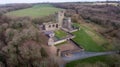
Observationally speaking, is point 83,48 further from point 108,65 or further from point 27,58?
point 27,58

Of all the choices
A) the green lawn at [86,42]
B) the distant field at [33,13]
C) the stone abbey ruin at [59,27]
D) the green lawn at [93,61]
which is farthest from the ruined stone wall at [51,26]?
the distant field at [33,13]

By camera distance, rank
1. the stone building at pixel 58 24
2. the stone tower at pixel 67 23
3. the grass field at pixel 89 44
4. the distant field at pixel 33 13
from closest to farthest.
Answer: the grass field at pixel 89 44 → the stone building at pixel 58 24 → the stone tower at pixel 67 23 → the distant field at pixel 33 13

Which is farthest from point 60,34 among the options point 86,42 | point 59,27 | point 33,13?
point 33,13

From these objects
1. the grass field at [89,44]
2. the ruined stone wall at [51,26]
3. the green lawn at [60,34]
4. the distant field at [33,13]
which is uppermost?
the ruined stone wall at [51,26]

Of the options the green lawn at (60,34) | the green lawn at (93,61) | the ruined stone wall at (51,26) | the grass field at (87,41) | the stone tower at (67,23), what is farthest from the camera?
the stone tower at (67,23)

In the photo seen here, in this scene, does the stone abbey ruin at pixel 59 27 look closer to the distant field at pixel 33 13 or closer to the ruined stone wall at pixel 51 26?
the ruined stone wall at pixel 51 26

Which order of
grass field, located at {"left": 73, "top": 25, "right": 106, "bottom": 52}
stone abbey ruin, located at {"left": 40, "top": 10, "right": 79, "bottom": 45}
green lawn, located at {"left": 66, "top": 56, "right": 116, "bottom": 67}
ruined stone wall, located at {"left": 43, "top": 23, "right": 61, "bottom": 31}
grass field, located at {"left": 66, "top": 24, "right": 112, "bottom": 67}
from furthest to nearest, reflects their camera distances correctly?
ruined stone wall, located at {"left": 43, "top": 23, "right": 61, "bottom": 31} < stone abbey ruin, located at {"left": 40, "top": 10, "right": 79, "bottom": 45} < grass field, located at {"left": 73, "top": 25, "right": 106, "bottom": 52} < grass field, located at {"left": 66, "top": 24, "right": 112, "bottom": 67} < green lawn, located at {"left": 66, "top": 56, "right": 116, "bottom": 67}

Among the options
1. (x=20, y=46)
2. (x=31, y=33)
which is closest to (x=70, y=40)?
(x=31, y=33)

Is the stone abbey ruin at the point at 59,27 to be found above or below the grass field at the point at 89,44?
above

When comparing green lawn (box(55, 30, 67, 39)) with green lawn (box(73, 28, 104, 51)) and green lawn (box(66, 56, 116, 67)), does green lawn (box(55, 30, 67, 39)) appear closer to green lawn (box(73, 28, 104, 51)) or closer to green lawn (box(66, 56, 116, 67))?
green lawn (box(73, 28, 104, 51))

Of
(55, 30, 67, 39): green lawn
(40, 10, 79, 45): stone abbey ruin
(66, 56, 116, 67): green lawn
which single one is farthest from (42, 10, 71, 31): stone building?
(66, 56, 116, 67): green lawn

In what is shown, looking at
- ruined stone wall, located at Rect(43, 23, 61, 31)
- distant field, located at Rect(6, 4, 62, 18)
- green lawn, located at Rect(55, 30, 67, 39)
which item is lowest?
distant field, located at Rect(6, 4, 62, 18)
